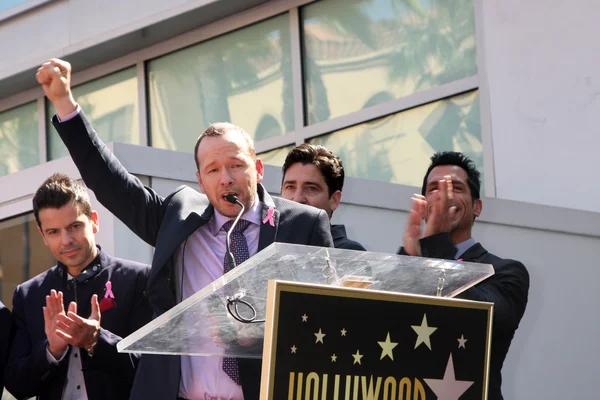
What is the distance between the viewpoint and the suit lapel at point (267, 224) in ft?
10.2

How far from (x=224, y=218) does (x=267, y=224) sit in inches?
5.5

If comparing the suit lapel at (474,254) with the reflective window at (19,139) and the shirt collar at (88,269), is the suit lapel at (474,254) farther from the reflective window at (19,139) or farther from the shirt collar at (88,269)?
the reflective window at (19,139)

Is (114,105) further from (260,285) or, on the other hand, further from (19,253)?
(260,285)

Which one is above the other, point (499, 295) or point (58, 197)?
point (58, 197)

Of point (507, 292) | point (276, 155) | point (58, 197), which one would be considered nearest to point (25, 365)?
point (58, 197)

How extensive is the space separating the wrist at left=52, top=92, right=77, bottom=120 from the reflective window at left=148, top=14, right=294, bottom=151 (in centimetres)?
611

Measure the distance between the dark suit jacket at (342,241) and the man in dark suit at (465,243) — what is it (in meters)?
0.35

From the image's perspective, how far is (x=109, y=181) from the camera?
3.23 meters

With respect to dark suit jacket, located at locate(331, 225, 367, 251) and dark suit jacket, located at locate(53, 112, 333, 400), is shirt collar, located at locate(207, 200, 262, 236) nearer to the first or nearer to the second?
dark suit jacket, located at locate(53, 112, 333, 400)

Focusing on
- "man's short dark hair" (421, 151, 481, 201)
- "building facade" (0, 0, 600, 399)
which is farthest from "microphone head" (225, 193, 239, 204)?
"building facade" (0, 0, 600, 399)

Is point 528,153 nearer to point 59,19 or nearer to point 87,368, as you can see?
point 87,368

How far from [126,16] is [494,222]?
528cm

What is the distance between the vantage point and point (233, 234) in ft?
10.4

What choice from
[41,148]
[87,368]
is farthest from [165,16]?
[87,368]
